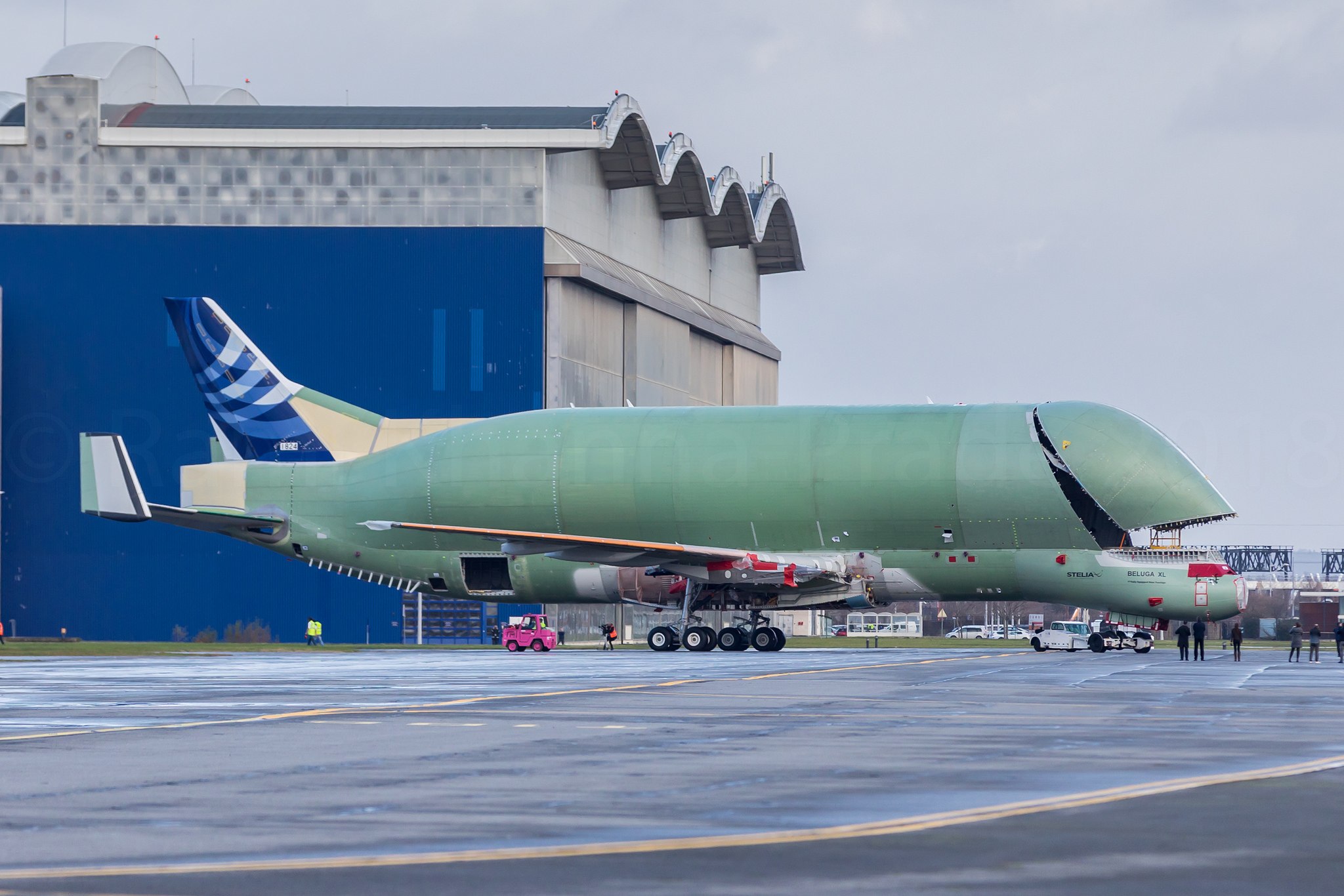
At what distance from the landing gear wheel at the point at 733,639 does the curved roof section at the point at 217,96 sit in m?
61.6

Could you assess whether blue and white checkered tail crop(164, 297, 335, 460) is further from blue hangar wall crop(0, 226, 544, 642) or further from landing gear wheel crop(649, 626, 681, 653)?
blue hangar wall crop(0, 226, 544, 642)

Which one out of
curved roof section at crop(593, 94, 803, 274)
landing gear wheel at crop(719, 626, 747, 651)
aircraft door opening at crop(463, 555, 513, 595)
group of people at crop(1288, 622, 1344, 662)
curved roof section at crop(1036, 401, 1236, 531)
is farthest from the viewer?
curved roof section at crop(593, 94, 803, 274)

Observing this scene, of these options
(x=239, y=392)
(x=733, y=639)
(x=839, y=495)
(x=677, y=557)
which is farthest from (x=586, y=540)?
(x=239, y=392)

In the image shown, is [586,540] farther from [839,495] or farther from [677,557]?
[839,495]

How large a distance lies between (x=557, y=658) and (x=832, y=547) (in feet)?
31.3

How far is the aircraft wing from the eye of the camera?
50469 millimetres

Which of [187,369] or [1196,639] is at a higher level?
[187,369]

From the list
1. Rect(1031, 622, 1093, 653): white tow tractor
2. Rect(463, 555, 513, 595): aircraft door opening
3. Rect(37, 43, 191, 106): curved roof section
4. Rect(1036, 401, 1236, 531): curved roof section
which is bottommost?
Rect(1031, 622, 1093, 653): white tow tractor

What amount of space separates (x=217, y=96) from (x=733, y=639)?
65184 millimetres

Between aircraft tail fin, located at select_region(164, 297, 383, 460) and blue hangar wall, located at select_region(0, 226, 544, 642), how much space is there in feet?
64.4

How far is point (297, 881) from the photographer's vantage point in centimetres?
1001

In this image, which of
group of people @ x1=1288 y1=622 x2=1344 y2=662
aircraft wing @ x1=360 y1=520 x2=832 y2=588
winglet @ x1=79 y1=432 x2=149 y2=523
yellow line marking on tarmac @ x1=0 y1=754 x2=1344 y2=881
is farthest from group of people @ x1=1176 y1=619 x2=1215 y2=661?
yellow line marking on tarmac @ x1=0 y1=754 x2=1344 y2=881

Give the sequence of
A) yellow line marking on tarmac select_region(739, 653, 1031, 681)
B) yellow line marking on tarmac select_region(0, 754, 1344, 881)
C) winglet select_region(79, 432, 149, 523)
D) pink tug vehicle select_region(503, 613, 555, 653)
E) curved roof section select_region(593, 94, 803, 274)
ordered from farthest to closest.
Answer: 1. curved roof section select_region(593, 94, 803, 274)
2. pink tug vehicle select_region(503, 613, 555, 653)
3. winglet select_region(79, 432, 149, 523)
4. yellow line marking on tarmac select_region(739, 653, 1031, 681)
5. yellow line marking on tarmac select_region(0, 754, 1344, 881)

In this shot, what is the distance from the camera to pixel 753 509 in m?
52.0
